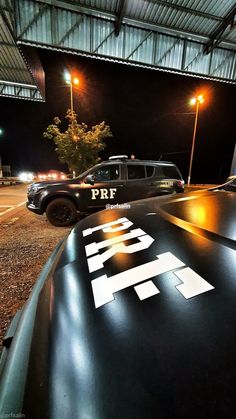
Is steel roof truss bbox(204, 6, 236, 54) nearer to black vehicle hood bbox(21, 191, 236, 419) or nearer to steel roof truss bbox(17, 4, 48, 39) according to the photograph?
steel roof truss bbox(17, 4, 48, 39)

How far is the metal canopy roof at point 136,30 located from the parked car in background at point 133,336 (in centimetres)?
818

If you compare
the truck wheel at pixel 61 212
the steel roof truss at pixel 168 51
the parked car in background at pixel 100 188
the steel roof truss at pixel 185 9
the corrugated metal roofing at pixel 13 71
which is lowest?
the truck wheel at pixel 61 212

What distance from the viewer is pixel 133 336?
751mm

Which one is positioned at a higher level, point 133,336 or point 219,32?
point 219,32

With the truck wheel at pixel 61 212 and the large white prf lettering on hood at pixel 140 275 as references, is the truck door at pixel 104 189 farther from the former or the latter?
the large white prf lettering on hood at pixel 140 275

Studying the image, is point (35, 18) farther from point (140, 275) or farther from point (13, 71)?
point (140, 275)

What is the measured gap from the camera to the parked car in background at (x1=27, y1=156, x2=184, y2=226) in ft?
18.9

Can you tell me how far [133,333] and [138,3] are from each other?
891 cm

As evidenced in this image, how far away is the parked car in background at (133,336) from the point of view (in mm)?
572

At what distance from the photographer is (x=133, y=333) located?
76 centimetres

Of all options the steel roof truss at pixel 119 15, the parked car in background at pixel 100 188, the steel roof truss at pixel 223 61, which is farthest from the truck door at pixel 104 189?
the steel roof truss at pixel 223 61

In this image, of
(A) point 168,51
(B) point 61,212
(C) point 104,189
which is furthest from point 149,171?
(A) point 168,51

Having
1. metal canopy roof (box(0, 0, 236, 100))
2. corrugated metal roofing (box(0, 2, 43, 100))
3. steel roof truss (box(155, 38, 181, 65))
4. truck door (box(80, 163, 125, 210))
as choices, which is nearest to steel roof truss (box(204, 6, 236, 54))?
metal canopy roof (box(0, 0, 236, 100))

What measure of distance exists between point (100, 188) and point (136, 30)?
237 inches
